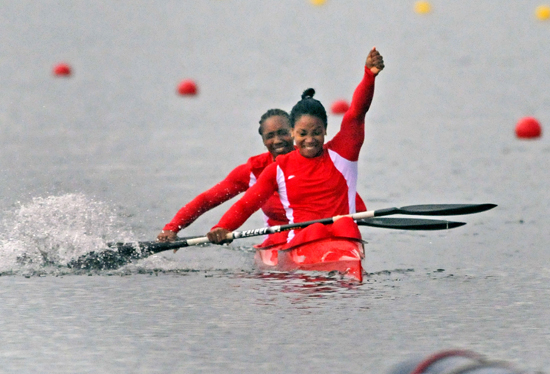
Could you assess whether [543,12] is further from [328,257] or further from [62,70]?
[328,257]

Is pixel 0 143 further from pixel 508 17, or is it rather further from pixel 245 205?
pixel 508 17

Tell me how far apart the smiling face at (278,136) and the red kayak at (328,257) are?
3.06 ft

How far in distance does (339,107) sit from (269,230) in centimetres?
862

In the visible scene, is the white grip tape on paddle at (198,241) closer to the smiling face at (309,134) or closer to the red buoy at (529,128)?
the smiling face at (309,134)

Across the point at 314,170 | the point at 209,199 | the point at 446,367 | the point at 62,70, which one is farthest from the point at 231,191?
the point at 62,70

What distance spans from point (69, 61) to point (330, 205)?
1590 cm

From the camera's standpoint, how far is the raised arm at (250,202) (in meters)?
7.69

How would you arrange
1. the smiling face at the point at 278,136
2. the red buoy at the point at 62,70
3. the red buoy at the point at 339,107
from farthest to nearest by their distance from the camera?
the red buoy at the point at 62,70, the red buoy at the point at 339,107, the smiling face at the point at 278,136

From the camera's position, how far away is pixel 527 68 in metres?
20.2

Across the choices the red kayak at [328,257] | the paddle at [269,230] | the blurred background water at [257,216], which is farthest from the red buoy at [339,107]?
the red kayak at [328,257]

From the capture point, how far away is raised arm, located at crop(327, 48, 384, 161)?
7.56m

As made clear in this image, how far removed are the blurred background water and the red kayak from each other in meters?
0.19

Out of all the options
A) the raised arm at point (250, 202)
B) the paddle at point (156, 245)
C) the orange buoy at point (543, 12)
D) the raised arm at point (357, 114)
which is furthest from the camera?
the orange buoy at point (543, 12)

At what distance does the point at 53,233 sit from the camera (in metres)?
8.24
